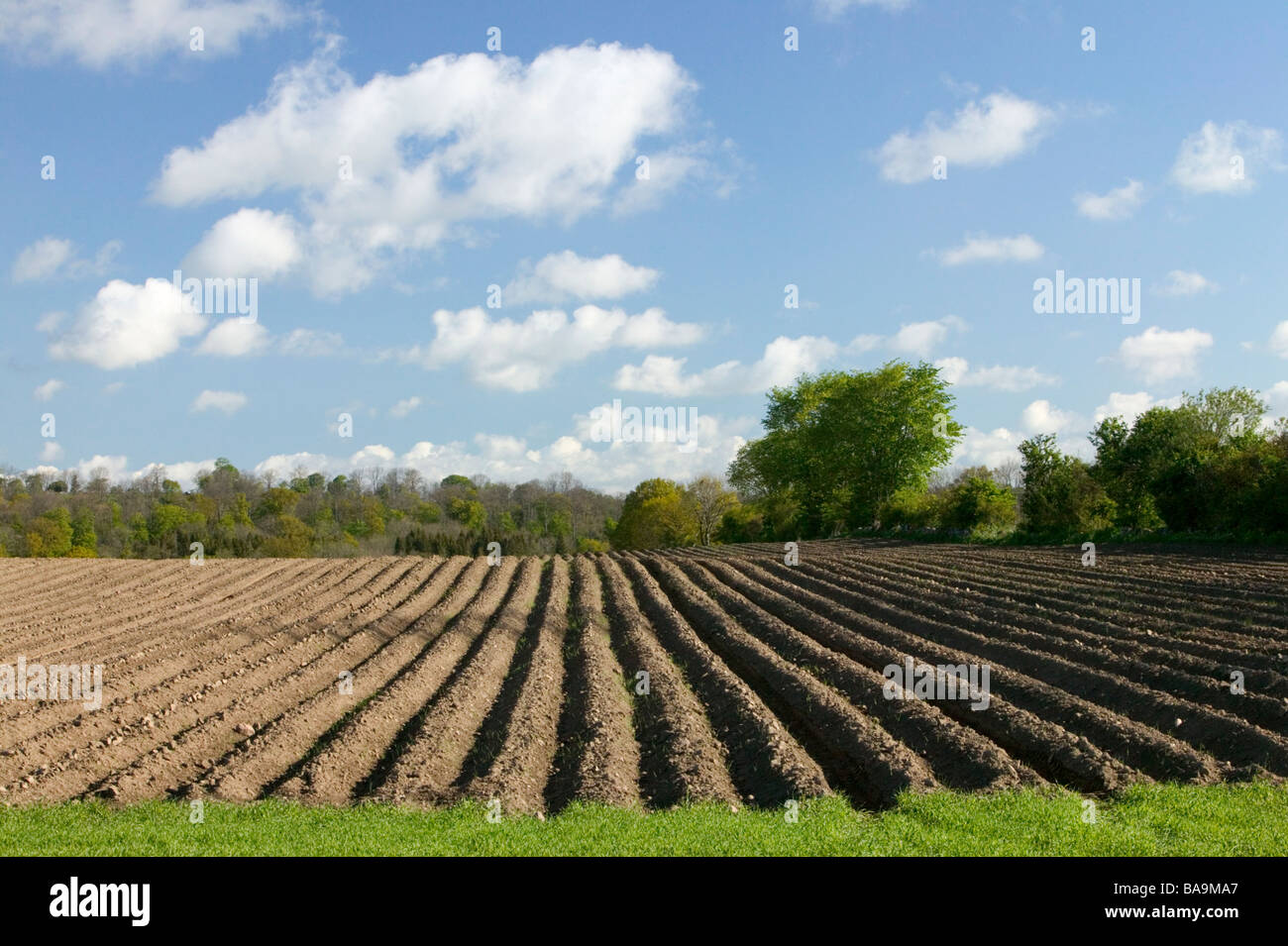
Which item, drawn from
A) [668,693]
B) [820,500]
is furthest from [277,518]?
[668,693]

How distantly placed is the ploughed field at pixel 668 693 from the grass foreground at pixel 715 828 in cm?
56

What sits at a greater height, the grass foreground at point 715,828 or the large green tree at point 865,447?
the large green tree at point 865,447

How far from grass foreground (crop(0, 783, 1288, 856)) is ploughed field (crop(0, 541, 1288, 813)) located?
1.83ft

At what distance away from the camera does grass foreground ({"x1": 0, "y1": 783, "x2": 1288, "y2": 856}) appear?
6.31 metres

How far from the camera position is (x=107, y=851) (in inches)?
248

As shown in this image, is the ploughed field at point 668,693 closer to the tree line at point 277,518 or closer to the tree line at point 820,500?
the tree line at point 820,500

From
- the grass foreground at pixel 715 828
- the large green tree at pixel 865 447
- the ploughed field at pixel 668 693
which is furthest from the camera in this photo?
the large green tree at pixel 865 447

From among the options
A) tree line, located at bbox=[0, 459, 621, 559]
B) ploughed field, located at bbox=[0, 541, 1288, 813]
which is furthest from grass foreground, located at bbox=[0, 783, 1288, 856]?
tree line, located at bbox=[0, 459, 621, 559]

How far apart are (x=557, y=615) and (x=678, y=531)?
45771 mm

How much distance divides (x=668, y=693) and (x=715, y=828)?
5.46m

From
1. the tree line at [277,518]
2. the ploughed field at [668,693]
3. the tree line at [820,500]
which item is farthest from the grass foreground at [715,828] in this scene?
the tree line at [277,518]

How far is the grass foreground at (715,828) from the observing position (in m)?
6.31

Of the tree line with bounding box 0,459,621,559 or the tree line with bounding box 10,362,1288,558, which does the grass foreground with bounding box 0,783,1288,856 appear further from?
the tree line with bounding box 0,459,621,559
